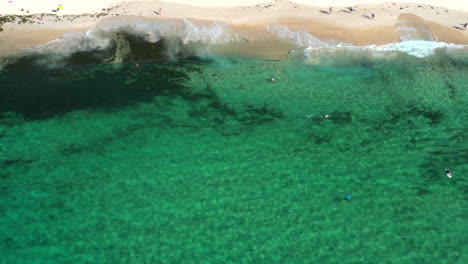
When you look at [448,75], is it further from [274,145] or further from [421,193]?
[274,145]

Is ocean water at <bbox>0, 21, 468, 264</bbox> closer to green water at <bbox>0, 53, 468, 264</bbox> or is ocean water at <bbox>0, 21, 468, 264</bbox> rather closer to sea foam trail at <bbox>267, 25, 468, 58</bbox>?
green water at <bbox>0, 53, 468, 264</bbox>

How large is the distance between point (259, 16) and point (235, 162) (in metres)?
23.3

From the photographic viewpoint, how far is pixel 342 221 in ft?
95.0

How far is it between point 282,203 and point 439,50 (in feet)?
96.1

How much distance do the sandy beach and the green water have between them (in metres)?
5.13

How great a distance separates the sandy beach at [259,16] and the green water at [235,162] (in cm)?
513

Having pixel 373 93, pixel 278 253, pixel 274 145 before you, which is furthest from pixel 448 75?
pixel 278 253

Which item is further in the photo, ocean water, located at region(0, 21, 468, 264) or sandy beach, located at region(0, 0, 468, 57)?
sandy beach, located at region(0, 0, 468, 57)

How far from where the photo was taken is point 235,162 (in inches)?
1312

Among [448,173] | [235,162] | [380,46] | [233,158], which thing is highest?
[380,46]

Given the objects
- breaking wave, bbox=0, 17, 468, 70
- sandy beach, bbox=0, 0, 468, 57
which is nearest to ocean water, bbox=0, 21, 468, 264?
breaking wave, bbox=0, 17, 468, 70

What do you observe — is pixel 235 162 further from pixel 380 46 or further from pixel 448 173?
pixel 380 46

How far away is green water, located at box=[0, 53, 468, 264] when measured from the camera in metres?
27.4

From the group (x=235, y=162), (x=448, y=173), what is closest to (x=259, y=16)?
(x=235, y=162)
